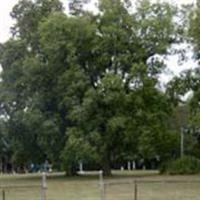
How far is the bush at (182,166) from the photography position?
57.3m

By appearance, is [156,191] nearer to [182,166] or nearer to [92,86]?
[92,86]

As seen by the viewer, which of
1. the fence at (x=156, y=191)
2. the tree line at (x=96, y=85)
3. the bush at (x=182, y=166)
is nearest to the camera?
the fence at (x=156, y=191)

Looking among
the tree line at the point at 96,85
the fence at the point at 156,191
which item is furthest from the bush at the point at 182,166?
the fence at the point at 156,191

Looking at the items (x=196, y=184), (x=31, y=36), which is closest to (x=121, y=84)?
(x=31, y=36)

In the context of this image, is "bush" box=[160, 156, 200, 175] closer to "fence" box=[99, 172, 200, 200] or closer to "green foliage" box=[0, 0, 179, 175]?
"green foliage" box=[0, 0, 179, 175]

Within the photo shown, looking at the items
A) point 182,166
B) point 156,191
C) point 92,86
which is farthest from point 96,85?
point 156,191

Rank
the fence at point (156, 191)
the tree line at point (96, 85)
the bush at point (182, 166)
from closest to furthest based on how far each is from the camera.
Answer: the fence at point (156, 191), the tree line at point (96, 85), the bush at point (182, 166)

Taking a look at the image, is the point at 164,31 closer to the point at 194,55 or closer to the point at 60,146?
the point at 194,55

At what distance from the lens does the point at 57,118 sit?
5741 cm

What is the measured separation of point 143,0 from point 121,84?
781cm

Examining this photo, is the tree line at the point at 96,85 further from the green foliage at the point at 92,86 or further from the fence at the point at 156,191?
the fence at the point at 156,191

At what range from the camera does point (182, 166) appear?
57.8 meters

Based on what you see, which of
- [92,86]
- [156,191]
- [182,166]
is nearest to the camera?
[156,191]

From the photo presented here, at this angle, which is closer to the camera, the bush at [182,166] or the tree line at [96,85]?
the tree line at [96,85]
